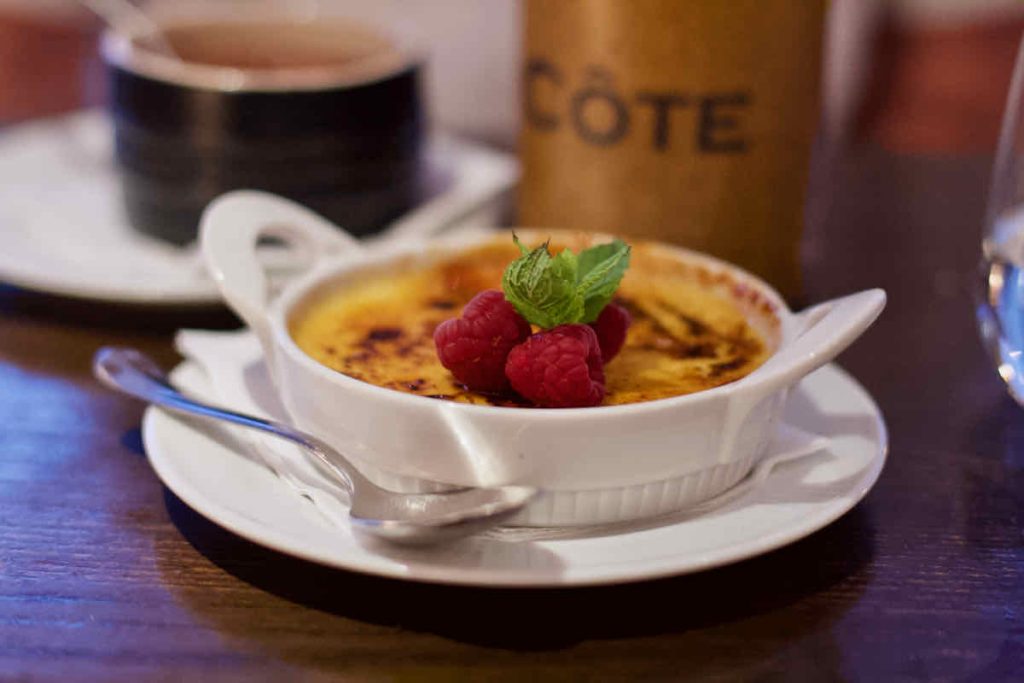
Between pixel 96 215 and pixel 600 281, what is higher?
pixel 600 281

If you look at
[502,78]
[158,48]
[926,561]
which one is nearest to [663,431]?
[926,561]

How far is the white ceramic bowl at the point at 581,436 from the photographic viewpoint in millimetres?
699

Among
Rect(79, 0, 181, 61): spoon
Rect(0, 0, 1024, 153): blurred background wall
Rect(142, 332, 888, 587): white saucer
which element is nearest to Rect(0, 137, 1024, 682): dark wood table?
Rect(142, 332, 888, 587): white saucer

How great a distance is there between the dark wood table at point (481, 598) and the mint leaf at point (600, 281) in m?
0.20

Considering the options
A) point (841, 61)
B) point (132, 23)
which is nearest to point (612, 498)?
point (132, 23)

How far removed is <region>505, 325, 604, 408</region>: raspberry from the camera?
2.40 feet

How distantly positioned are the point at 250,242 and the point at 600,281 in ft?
1.00

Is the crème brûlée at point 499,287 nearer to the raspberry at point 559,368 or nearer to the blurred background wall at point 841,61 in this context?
the raspberry at point 559,368

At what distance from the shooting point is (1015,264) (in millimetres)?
929

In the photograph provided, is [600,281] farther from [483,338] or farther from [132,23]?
[132,23]

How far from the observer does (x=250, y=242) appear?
945mm

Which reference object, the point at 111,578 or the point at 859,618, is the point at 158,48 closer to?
the point at 111,578

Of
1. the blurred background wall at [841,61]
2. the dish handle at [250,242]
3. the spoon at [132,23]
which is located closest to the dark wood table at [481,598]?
the dish handle at [250,242]

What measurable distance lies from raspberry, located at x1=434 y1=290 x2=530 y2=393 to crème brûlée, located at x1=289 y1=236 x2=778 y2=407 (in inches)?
0.9
